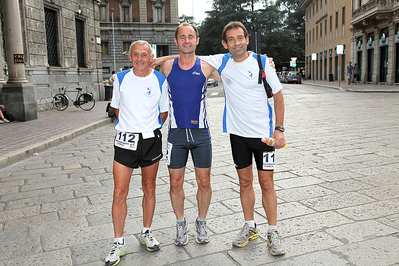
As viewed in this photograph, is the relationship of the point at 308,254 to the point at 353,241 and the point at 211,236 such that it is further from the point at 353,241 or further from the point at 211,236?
the point at 211,236

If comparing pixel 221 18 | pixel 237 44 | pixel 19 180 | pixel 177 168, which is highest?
pixel 221 18

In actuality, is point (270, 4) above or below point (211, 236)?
above

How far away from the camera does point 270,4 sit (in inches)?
2453

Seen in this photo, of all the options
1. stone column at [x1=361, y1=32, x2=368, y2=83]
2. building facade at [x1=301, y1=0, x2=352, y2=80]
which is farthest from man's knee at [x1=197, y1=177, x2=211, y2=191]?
stone column at [x1=361, y1=32, x2=368, y2=83]

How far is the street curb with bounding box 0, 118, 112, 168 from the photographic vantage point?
6758 millimetres

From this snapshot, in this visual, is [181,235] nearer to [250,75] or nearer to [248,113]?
[248,113]

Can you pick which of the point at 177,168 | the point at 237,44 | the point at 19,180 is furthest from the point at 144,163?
the point at 19,180

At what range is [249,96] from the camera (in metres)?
3.25

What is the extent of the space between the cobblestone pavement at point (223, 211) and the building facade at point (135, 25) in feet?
141

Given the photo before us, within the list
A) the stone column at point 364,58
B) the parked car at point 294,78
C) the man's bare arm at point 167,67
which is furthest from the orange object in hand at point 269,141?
the parked car at point 294,78

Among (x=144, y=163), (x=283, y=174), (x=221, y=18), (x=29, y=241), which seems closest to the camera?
(x=144, y=163)

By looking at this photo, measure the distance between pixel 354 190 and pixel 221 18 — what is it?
58.5 m

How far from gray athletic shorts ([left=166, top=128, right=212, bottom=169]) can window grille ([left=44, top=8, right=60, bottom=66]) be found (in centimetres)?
1605

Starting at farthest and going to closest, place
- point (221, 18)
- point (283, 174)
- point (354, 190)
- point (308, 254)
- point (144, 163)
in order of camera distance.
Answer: point (221, 18) → point (283, 174) → point (354, 190) → point (144, 163) → point (308, 254)
